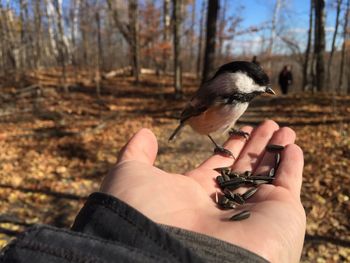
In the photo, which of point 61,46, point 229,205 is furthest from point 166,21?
point 229,205

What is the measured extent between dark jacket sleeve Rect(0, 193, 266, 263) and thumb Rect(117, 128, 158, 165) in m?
0.65

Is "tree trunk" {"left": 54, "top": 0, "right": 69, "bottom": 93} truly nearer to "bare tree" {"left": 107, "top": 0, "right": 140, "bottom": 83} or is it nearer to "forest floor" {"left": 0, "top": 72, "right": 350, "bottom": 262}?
"forest floor" {"left": 0, "top": 72, "right": 350, "bottom": 262}

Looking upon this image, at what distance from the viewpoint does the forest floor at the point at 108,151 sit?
4879 mm

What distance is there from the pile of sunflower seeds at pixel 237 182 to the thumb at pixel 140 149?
1.70ft

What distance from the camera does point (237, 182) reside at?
2541mm

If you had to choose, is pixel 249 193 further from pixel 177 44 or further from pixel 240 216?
pixel 177 44

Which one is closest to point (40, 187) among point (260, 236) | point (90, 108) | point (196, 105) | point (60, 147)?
point (60, 147)

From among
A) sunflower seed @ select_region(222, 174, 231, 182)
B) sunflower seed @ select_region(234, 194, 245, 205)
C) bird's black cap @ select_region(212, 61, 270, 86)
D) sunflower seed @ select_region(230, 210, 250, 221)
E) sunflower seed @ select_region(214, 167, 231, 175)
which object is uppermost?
bird's black cap @ select_region(212, 61, 270, 86)

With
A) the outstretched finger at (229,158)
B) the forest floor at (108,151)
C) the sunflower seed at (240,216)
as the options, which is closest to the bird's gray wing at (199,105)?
the outstretched finger at (229,158)

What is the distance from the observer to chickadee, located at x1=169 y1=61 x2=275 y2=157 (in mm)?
2783

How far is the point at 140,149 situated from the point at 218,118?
104cm

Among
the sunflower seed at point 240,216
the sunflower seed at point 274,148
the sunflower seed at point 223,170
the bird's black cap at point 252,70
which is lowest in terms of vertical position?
the sunflower seed at point 223,170

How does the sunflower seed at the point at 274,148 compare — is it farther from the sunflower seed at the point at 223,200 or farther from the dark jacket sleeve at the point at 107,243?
the dark jacket sleeve at the point at 107,243

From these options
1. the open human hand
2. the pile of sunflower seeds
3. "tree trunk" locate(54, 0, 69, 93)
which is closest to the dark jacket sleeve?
the open human hand
